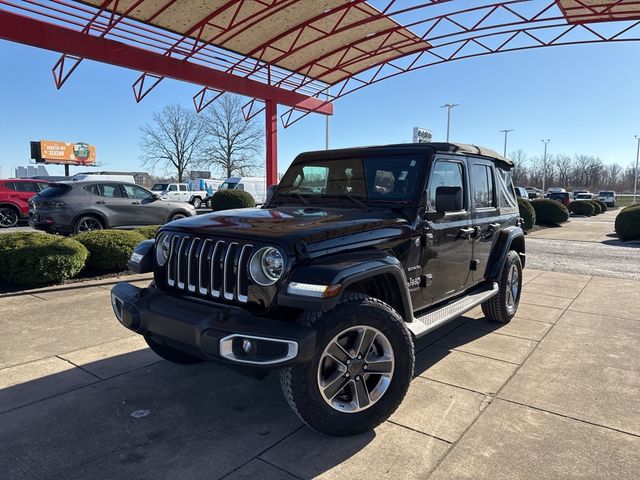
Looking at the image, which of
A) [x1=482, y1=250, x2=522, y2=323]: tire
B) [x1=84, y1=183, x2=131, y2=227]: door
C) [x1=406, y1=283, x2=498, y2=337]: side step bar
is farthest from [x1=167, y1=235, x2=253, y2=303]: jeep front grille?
[x1=84, y1=183, x2=131, y2=227]: door

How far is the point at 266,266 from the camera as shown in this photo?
2701mm

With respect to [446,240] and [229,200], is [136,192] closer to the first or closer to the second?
[229,200]

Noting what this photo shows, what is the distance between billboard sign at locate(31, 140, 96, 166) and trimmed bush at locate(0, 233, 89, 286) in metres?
67.7

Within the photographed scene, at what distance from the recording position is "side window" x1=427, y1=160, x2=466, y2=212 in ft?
12.1

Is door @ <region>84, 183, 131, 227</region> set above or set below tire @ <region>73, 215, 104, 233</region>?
above

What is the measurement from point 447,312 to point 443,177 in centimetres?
117

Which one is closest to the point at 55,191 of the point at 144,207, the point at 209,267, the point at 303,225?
the point at 144,207

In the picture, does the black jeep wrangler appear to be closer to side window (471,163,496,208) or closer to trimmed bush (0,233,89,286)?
side window (471,163,496,208)

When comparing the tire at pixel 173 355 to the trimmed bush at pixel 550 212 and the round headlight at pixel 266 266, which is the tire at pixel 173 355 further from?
the trimmed bush at pixel 550 212

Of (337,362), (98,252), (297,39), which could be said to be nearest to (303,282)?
(337,362)

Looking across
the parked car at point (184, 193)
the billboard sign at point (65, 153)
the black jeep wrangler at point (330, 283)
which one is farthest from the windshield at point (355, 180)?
the billboard sign at point (65, 153)

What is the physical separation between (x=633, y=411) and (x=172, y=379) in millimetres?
3501

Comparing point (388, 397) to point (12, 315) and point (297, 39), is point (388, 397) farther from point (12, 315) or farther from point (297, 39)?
point (297, 39)

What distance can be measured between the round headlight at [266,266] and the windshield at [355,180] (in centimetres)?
134
